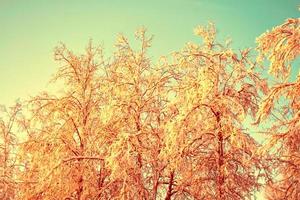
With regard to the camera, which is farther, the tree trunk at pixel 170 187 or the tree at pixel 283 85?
the tree trunk at pixel 170 187

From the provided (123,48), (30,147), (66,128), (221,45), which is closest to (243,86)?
(221,45)

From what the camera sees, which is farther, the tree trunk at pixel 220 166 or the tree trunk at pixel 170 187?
the tree trunk at pixel 170 187

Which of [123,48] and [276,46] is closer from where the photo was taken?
[276,46]

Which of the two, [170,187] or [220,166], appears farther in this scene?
[170,187]

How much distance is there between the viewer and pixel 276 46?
7.67 meters

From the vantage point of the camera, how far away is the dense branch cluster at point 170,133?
8078mm

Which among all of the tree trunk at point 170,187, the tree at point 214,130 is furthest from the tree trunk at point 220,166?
the tree trunk at point 170,187

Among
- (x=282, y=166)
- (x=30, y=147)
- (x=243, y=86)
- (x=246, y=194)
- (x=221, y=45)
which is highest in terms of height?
(x=221, y=45)

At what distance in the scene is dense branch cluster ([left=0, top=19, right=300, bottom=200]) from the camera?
26.5 feet

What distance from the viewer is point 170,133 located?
324 inches

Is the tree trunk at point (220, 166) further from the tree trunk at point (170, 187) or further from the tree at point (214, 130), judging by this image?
the tree trunk at point (170, 187)

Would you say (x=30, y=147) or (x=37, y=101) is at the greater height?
(x=37, y=101)

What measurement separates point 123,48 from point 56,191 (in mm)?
4305

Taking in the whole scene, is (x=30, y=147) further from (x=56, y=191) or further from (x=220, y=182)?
(x=220, y=182)
